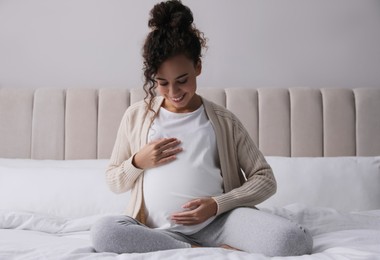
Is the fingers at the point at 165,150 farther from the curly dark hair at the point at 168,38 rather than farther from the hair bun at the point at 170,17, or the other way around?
the hair bun at the point at 170,17

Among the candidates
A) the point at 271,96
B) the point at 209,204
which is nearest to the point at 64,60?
the point at 271,96

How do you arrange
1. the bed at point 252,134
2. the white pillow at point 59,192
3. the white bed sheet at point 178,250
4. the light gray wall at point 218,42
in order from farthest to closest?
the light gray wall at point 218,42 < the white pillow at point 59,192 < the bed at point 252,134 < the white bed sheet at point 178,250

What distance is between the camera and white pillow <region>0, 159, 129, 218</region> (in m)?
1.93

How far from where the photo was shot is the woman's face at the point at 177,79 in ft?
4.77

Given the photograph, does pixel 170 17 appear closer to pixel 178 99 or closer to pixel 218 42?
pixel 178 99

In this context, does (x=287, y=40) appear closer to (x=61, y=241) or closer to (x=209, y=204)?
(x=209, y=204)

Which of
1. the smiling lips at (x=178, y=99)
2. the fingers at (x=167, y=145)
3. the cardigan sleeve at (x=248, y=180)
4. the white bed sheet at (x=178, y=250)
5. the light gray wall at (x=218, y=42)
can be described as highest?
the light gray wall at (x=218, y=42)

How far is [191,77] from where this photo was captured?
1484 millimetres

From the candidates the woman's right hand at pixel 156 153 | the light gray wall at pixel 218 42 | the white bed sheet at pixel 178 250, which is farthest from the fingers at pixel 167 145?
the light gray wall at pixel 218 42

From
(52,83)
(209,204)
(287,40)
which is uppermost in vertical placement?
(287,40)

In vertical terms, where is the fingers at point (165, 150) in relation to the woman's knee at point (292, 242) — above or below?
above

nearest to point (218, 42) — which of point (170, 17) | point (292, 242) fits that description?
point (170, 17)

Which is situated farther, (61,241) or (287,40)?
(287,40)

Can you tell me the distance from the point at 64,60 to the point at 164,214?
1433 mm
